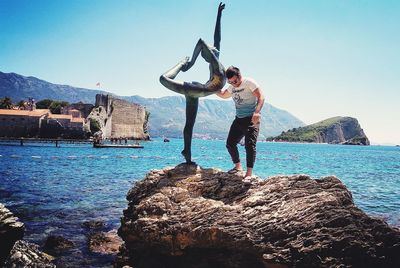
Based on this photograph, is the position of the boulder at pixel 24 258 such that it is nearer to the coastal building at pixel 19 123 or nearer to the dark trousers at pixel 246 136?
the dark trousers at pixel 246 136

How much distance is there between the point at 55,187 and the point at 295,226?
19.6 metres

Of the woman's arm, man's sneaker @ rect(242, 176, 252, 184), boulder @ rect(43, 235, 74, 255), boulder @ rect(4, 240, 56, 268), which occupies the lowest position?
boulder @ rect(43, 235, 74, 255)

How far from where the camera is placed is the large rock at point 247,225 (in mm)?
5895

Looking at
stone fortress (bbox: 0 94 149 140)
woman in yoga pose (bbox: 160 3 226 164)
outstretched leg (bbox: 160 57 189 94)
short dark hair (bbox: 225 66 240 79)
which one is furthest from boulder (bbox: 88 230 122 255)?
stone fortress (bbox: 0 94 149 140)

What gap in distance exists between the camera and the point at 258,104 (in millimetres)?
7129

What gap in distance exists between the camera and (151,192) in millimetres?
7855

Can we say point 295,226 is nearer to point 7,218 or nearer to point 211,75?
point 211,75

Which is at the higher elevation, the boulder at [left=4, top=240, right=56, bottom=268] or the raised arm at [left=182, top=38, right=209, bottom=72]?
the raised arm at [left=182, top=38, right=209, bottom=72]

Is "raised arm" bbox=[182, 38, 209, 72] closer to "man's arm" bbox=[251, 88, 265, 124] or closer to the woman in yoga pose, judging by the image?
the woman in yoga pose

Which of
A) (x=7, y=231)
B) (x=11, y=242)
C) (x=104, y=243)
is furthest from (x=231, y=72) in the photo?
(x=104, y=243)

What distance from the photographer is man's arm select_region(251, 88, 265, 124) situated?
7.10 meters

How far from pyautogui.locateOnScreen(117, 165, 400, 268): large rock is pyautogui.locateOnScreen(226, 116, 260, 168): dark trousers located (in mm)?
486

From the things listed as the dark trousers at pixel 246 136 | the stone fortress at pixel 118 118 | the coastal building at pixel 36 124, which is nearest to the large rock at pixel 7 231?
the dark trousers at pixel 246 136

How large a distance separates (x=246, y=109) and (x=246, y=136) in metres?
0.56
